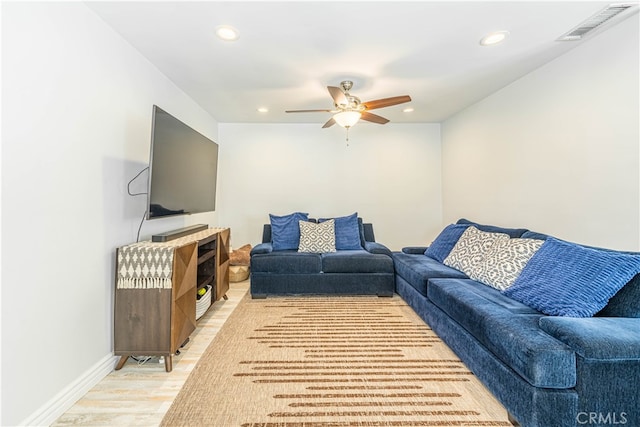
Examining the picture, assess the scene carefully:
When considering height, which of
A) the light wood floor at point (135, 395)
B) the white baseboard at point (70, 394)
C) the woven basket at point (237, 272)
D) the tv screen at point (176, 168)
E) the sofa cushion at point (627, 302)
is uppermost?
the tv screen at point (176, 168)

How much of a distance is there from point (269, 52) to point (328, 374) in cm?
249

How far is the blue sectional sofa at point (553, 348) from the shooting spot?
1.30 meters

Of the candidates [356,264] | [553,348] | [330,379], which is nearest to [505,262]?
[553,348]

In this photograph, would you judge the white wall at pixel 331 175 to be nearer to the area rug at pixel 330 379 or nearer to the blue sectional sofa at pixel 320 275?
the blue sectional sofa at pixel 320 275

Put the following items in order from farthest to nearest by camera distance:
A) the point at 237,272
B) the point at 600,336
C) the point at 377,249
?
the point at 237,272 → the point at 377,249 → the point at 600,336

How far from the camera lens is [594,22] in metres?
2.03

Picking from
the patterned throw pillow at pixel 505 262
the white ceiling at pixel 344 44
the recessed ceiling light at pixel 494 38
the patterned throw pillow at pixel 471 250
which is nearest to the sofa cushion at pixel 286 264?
the patterned throw pillow at pixel 471 250

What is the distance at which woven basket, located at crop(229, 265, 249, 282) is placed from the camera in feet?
13.7

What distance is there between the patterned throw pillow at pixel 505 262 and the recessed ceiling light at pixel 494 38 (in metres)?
1.60

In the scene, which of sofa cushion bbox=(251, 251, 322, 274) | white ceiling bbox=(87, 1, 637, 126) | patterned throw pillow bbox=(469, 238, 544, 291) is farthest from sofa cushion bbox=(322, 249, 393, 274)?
white ceiling bbox=(87, 1, 637, 126)

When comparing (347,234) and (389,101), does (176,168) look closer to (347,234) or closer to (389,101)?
(389,101)

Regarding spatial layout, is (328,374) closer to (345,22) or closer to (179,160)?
(179,160)

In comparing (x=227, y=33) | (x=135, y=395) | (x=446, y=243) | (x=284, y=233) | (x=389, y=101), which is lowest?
(x=135, y=395)

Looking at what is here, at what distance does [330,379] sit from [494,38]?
2.75m
